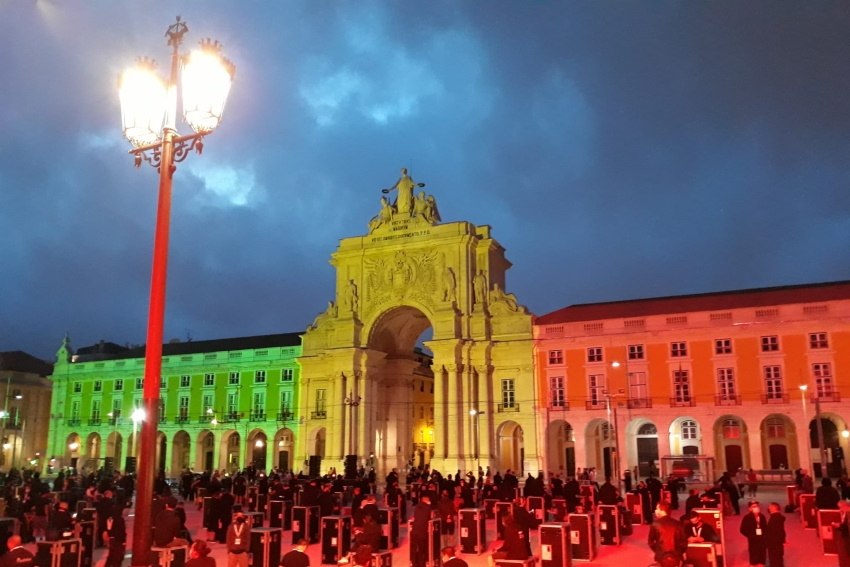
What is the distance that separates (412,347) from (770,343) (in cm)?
2992

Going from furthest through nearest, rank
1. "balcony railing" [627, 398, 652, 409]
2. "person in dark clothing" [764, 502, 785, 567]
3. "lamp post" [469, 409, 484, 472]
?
1. "lamp post" [469, 409, 484, 472]
2. "balcony railing" [627, 398, 652, 409]
3. "person in dark clothing" [764, 502, 785, 567]

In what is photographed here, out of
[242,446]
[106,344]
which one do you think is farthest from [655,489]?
[106,344]

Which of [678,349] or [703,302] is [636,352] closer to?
[678,349]

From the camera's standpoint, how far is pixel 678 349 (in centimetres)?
5056

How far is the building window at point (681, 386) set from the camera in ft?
163

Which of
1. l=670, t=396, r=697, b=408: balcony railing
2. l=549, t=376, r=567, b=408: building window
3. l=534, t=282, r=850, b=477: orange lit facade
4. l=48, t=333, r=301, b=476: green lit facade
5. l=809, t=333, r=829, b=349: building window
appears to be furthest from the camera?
l=48, t=333, r=301, b=476: green lit facade

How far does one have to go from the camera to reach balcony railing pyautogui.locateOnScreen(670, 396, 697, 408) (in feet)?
161

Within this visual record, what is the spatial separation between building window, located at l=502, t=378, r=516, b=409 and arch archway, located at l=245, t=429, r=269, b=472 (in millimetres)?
23039

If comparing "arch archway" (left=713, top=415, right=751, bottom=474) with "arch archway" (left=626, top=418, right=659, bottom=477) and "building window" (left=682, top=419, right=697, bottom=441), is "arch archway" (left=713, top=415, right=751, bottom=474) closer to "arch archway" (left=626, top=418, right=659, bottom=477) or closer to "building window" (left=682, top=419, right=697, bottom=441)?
"building window" (left=682, top=419, right=697, bottom=441)

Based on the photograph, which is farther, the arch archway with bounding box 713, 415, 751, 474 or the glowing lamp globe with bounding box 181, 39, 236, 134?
the arch archway with bounding box 713, 415, 751, 474

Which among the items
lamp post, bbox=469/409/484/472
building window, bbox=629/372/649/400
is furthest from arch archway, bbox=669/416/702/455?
lamp post, bbox=469/409/484/472

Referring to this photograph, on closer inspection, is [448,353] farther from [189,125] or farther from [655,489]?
[189,125]

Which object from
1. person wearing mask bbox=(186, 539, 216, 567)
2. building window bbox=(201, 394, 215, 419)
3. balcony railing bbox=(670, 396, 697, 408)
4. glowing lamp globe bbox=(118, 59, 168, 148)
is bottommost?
person wearing mask bbox=(186, 539, 216, 567)

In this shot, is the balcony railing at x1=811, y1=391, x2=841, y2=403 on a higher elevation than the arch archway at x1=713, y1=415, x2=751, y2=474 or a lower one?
higher
